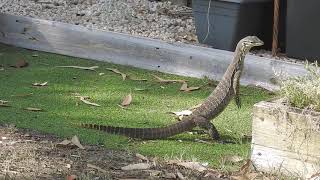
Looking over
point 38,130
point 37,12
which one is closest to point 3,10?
point 37,12

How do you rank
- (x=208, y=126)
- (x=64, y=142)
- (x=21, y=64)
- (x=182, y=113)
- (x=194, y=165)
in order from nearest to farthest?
(x=194, y=165)
(x=64, y=142)
(x=208, y=126)
(x=182, y=113)
(x=21, y=64)

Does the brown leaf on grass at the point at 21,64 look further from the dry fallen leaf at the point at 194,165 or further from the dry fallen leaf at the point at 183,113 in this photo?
the dry fallen leaf at the point at 194,165

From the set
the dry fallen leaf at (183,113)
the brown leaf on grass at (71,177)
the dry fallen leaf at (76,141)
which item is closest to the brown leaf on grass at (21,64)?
the dry fallen leaf at (183,113)

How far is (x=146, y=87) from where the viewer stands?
726 cm

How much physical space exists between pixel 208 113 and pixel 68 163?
1401mm

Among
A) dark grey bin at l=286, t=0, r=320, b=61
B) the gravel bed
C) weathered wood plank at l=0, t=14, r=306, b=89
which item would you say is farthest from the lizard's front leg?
the gravel bed

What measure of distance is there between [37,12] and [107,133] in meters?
4.53

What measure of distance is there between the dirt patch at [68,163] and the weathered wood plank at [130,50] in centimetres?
257

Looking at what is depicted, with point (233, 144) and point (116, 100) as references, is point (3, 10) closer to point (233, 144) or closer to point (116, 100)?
point (116, 100)

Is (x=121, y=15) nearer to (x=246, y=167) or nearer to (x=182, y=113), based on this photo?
(x=182, y=113)

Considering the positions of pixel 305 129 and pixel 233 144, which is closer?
pixel 305 129

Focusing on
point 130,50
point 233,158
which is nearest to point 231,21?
point 130,50

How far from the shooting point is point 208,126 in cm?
569

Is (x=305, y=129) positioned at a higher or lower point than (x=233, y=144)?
higher
